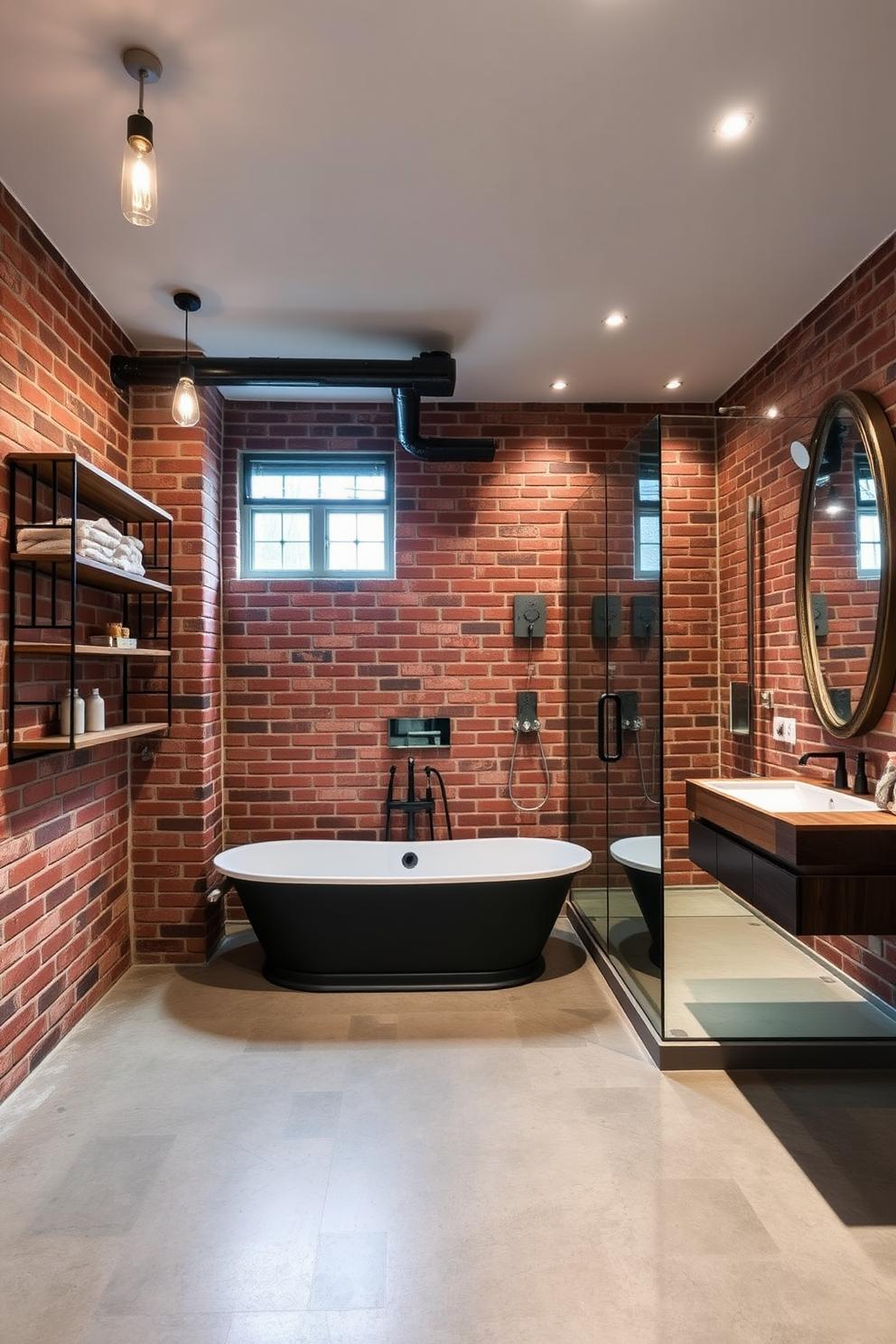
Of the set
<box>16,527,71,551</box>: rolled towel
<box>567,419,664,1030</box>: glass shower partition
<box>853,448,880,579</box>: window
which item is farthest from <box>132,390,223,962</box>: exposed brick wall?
<box>853,448,880,579</box>: window

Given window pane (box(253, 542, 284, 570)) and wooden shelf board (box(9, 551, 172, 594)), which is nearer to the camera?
wooden shelf board (box(9, 551, 172, 594))

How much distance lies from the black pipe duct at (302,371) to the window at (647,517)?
1.04 m

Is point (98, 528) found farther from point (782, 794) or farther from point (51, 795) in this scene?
point (782, 794)

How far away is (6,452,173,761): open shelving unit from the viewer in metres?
2.34

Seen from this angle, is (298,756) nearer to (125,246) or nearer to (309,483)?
(309,483)

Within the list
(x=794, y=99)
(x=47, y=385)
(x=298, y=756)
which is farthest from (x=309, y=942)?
(x=794, y=99)

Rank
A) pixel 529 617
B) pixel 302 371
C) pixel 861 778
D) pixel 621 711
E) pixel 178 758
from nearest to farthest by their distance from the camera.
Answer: pixel 861 778, pixel 621 711, pixel 302 371, pixel 178 758, pixel 529 617

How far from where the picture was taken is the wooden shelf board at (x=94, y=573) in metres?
2.34

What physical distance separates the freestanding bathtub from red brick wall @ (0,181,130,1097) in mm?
542

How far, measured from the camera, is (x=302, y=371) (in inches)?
128

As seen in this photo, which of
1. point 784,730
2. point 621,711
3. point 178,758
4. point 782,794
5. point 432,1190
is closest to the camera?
point 432,1190

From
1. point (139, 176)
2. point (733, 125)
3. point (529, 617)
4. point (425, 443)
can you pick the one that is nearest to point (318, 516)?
point (425, 443)

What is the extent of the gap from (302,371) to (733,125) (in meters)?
1.90

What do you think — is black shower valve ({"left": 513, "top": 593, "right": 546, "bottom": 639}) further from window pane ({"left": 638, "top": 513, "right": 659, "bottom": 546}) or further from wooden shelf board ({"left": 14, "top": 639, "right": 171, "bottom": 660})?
wooden shelf board ({"left": 14, "top": 639, "right": 171, "bottom": 660})
